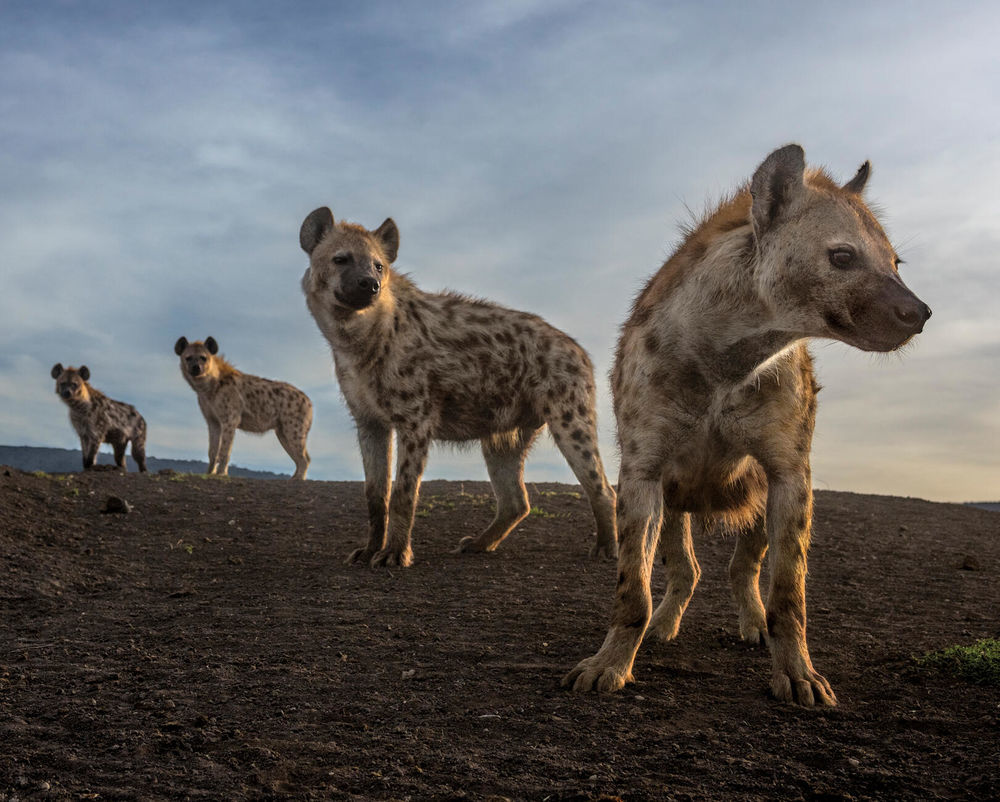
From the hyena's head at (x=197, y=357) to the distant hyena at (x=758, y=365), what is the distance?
10138 millimetres

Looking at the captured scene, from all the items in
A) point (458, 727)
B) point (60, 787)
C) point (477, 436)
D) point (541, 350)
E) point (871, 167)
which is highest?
point (871, 167)

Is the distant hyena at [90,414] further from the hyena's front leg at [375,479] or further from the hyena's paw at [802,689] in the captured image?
the hyena's paw at [802,689]

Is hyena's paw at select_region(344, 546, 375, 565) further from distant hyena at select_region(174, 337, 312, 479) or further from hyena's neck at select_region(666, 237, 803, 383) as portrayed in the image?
distant hyena at select_region(174, 337, 312, 479)

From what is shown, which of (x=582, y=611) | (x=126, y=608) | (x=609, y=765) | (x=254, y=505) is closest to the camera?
(x=609, y=765)

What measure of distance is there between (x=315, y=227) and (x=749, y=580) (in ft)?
12.7

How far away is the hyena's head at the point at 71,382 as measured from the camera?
1280 cm

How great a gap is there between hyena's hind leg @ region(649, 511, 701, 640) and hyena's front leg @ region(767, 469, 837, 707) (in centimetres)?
76

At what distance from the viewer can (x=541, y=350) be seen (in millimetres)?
6273

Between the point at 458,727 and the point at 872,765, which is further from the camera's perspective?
the point at 458,727

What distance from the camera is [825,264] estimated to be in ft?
9.07

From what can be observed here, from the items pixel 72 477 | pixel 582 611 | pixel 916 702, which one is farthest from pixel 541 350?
pixel 72 477

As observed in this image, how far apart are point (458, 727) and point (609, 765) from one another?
1.72ft

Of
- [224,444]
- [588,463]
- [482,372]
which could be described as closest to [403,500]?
[482,372]

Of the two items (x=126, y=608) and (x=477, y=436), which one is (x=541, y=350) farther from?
(x=126, y=608)
